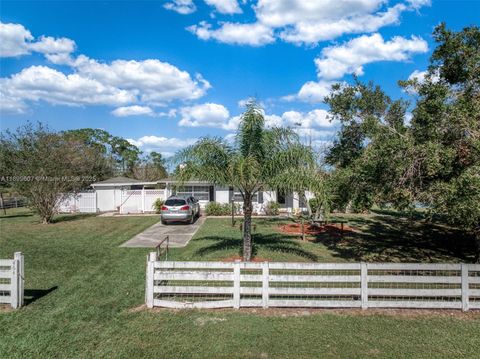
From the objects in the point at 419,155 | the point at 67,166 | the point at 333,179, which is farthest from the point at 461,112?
the point at 67,166

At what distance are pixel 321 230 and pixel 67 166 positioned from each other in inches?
587

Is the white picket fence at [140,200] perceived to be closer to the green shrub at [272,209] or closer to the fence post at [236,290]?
the green shrub at [272,209]

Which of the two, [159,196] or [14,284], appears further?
[159,196]

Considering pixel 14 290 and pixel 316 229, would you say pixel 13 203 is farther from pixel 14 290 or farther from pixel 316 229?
pixel 14 290

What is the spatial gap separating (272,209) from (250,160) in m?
14.7

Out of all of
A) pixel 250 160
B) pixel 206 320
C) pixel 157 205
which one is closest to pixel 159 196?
pixel 157 205

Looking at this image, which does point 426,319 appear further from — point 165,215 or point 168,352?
point 165,215

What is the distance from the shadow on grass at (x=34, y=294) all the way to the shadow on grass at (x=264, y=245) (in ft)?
14.9

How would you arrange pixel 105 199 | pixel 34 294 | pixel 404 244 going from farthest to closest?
1. pixel 105 199
2. pixel 404 244
3. pixel 34 294

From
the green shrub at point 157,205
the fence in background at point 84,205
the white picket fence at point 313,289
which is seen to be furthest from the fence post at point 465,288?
the fence in background at point 84,205

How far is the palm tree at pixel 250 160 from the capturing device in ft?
29.1

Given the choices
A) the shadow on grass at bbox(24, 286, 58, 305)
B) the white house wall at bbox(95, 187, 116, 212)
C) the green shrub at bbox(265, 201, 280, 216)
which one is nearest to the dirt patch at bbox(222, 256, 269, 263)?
the shadow on grass at bbox(24, 286, 58, 305)

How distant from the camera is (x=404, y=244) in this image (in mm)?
14195

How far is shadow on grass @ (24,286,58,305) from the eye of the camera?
6.90 m
